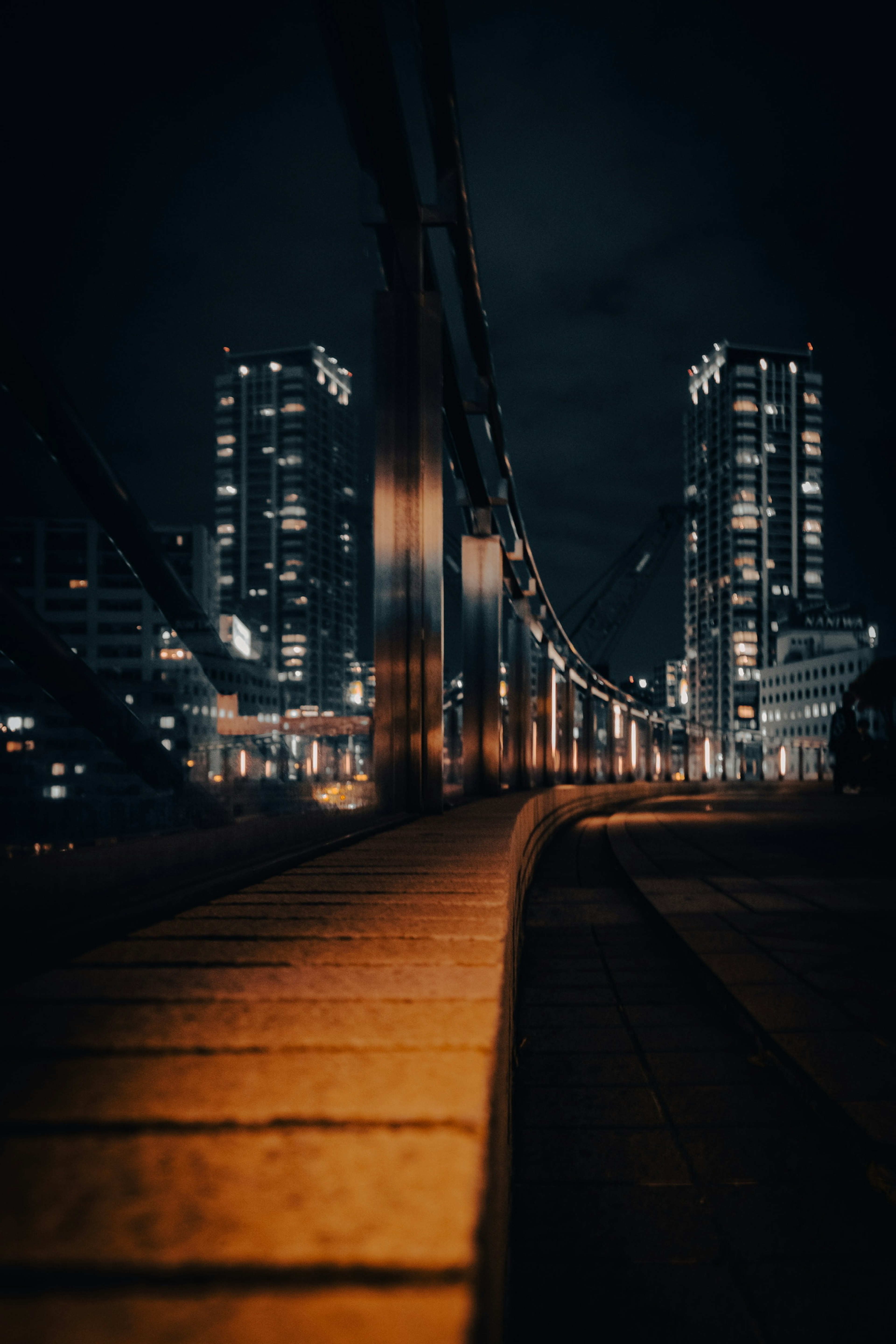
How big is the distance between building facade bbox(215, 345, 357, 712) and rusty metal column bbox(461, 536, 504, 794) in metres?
138

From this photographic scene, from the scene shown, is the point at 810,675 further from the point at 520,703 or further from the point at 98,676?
the point at 98,676

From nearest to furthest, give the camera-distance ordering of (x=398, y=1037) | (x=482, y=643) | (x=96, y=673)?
(x=398, y=1037), (x=96, y=673), (x=482, y=643)

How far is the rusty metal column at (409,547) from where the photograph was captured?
9.24m

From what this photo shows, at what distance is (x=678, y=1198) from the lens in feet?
9.37

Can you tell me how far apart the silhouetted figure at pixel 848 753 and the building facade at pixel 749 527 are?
377ft

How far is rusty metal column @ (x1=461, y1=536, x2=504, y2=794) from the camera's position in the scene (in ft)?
53.4

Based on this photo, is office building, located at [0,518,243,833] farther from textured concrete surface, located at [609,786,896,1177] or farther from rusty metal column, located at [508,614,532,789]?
rusty metal column, located at [508,614,532,789]

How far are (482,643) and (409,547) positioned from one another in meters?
7.80

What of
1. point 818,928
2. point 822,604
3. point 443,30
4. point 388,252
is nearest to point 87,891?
point 818,928

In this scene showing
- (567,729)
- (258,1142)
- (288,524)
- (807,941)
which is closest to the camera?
(258,1142)

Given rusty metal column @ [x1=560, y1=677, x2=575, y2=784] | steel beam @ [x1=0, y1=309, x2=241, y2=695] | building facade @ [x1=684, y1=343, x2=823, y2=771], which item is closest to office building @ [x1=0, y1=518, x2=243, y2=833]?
steel beam @ [x1=0, y1=309, x2=241, y2=695]

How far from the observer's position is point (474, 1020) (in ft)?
5.66

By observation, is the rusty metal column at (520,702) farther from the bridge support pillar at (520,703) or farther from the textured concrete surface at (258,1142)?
the textured concrete surface at (258,1142)

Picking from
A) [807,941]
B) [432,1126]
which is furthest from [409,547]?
[432,1126]
